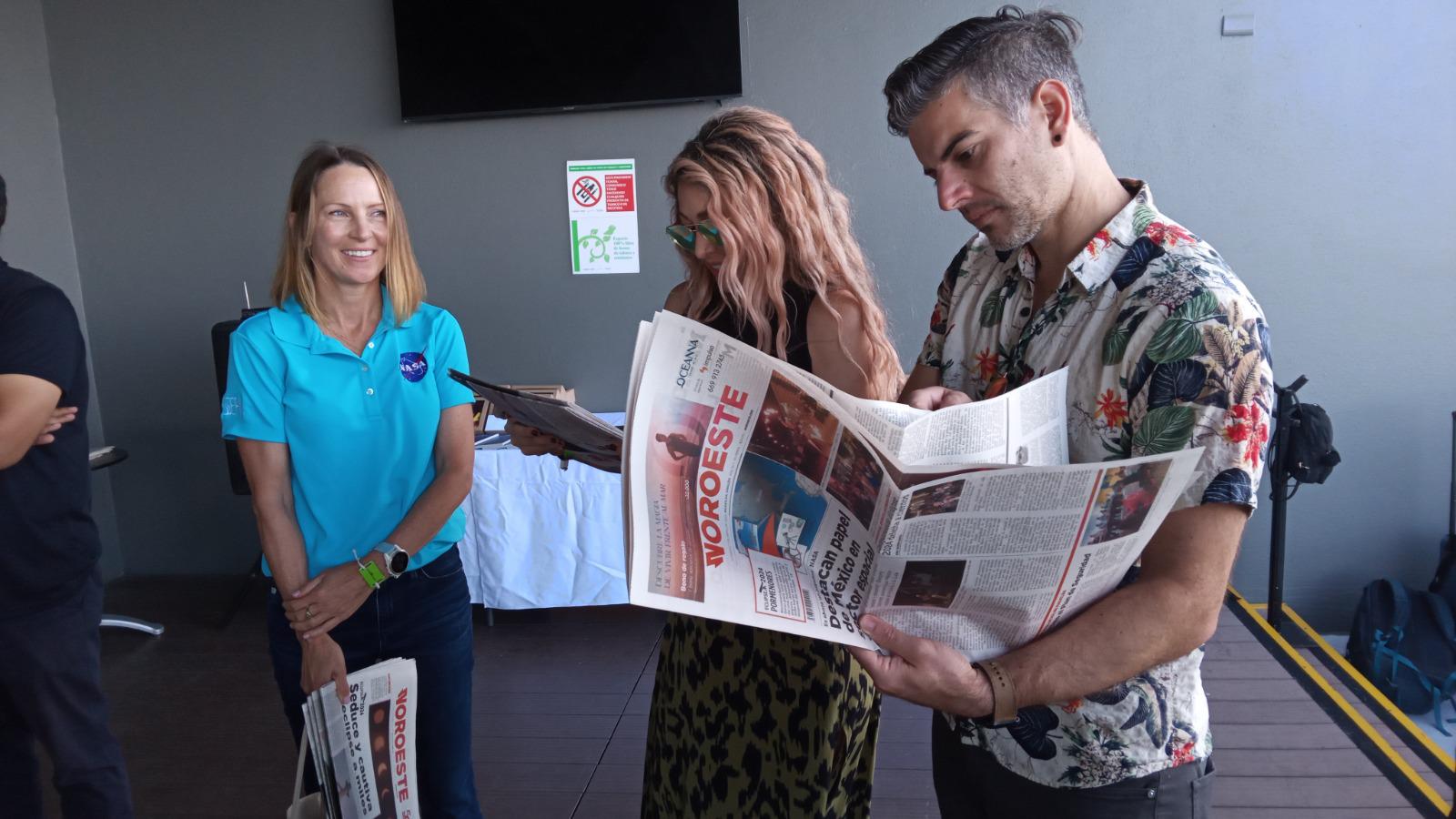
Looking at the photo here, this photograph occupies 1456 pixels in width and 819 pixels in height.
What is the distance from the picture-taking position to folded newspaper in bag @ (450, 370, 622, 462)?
48.6 inches

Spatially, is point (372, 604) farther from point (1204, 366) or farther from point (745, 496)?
point (1204, 366)

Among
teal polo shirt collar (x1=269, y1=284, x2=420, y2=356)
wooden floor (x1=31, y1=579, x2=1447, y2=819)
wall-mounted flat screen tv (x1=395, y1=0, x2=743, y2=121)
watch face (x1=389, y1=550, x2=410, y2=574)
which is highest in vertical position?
wall-mounted flat screen tv (x1=395, y1=0, x2=743, y2=121)

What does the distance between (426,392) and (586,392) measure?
2373 mm

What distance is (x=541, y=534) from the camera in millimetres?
3264

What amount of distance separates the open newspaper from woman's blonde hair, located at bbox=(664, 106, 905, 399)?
519 millimetres

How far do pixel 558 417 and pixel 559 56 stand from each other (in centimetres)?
284

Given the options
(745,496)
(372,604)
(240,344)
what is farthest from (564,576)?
(745,496)

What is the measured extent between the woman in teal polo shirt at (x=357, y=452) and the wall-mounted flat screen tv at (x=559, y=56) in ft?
7.24

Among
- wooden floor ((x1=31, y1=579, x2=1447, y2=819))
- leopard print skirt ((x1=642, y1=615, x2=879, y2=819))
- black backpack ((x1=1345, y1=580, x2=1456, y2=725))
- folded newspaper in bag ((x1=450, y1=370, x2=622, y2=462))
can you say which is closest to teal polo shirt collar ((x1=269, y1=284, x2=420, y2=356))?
folded newspaper in bag ((x1=450, y1=370, x2=622, y2=462))

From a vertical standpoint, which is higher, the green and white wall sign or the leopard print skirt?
the green and white wall sign

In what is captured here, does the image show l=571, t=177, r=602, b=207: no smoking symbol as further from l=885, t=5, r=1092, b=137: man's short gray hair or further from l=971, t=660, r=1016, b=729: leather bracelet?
l=971, t=660, r=1016, b=729: leather bracelet

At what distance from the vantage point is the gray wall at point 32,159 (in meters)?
3.77

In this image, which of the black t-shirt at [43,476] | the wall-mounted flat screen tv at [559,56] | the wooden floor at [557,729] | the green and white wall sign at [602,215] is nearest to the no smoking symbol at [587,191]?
the green and white wall sign at [602,215]

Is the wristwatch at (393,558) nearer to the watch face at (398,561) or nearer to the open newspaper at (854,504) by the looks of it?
the watch face at (398,561)
